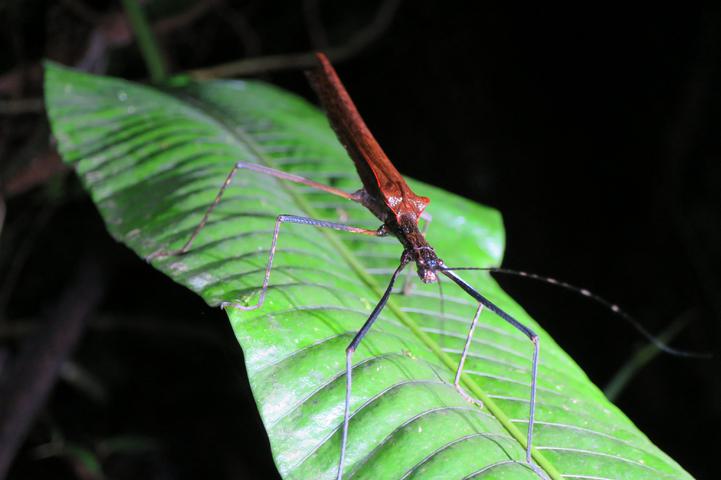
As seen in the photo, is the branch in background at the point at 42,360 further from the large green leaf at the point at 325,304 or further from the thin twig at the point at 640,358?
the thin twig at the point at 640,358

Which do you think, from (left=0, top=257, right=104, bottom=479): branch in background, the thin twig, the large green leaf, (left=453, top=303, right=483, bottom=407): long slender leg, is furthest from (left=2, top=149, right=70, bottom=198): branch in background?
the thin twig

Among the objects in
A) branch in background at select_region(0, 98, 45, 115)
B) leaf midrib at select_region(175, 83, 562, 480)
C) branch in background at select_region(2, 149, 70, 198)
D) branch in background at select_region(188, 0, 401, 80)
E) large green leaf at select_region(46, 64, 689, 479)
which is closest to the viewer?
large green leaf at select_region(46, 64, 689, 479)

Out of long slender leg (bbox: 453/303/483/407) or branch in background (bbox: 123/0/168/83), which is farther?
branch in background (bbox: 123/0/168/83)

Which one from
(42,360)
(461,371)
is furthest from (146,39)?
(461,371)

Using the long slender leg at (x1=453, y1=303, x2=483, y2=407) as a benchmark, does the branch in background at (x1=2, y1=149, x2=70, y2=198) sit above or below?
above

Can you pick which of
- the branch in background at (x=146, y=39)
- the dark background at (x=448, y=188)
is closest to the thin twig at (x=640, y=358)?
the dark background at (x=448, y=188)

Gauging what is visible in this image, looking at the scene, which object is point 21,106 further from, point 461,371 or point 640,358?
point 640,358

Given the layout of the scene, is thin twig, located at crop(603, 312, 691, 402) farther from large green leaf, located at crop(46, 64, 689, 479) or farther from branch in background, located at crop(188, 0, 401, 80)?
branch in background, located at crop(188, 0, 401, 80)

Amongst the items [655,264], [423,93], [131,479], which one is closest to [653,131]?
[655,264]
